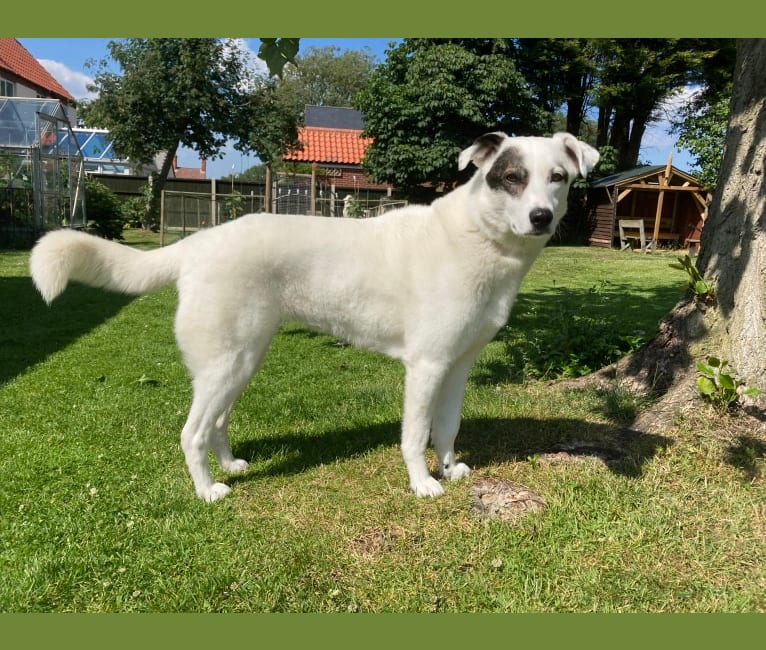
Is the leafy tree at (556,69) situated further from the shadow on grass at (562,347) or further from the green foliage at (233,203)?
the shadow on grass at (562,347)

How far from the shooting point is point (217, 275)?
338cm

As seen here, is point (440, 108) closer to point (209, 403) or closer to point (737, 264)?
point (737, 264)

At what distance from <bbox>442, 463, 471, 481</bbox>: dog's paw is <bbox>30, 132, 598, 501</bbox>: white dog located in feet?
0.87

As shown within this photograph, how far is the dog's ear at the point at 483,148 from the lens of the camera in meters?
3.46

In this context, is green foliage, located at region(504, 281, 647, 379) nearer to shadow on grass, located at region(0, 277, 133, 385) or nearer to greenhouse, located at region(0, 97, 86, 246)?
shadow on grass, located at region(0, 277, 133, 385)

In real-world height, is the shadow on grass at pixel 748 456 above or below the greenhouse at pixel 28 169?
below

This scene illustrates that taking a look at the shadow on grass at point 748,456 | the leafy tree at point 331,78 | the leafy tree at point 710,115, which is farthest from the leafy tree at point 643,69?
the leafy tree at point 331,78

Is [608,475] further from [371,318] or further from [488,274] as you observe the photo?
[371,318]

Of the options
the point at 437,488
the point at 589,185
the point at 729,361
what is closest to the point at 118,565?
the point at 437,488

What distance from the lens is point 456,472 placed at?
395 cm

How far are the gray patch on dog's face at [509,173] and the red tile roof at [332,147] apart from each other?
3162 centimetres

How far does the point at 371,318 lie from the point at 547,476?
1.56 meters

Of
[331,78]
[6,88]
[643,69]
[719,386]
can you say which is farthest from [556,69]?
[331,78]

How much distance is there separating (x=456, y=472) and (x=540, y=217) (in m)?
1.82
